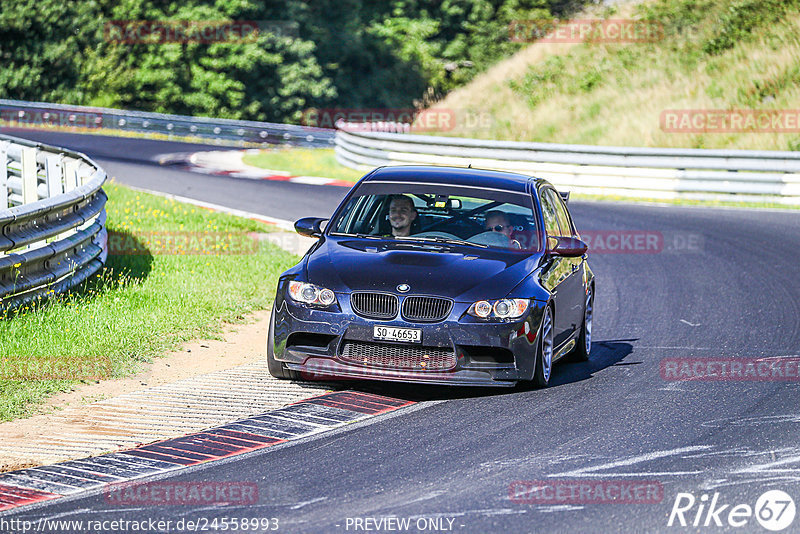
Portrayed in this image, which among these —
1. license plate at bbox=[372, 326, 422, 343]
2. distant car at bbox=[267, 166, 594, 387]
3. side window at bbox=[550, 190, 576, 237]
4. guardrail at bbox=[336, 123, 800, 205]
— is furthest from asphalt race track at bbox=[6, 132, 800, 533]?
guardrail at bbox=[336, 123, 800, 205]

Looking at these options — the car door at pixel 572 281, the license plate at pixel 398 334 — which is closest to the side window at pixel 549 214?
the car door at pixel 572 281

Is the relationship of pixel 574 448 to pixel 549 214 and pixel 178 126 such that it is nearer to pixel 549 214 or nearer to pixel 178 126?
pixel 549 214

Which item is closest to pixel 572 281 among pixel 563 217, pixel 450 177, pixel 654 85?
pixel 563 217

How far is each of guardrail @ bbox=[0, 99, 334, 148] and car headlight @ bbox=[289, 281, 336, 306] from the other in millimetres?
36194

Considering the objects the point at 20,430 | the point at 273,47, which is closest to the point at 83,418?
the point at 20,430

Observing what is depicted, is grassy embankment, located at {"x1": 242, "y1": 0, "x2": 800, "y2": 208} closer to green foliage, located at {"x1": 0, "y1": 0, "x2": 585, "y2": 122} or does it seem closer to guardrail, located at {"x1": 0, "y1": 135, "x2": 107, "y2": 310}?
guardrail, located at {"x1": 0, "y1": 135, "x2": 107, "y2": 310}

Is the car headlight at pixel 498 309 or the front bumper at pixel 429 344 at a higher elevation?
the car headlight at pixel 498 309

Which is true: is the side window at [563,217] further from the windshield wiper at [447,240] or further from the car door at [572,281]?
the windshield wiper at [447,240]

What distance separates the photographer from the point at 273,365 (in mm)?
8664

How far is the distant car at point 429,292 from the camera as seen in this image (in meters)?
8.20

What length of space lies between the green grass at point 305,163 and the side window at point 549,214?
1736 centimetres

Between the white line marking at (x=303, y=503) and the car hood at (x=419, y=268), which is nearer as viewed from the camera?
the white line marking at (x=303, y=503)

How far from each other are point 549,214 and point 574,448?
334 centimetres

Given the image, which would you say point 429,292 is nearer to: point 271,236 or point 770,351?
point 770,351
